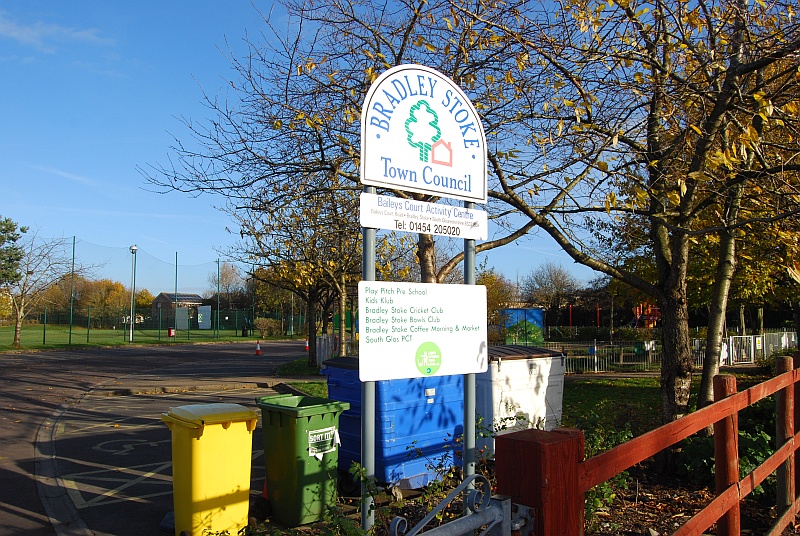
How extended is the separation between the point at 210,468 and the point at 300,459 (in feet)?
2.80

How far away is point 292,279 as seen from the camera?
67.8 ft

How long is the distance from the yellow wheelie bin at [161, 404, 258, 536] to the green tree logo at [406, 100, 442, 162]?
132 inches

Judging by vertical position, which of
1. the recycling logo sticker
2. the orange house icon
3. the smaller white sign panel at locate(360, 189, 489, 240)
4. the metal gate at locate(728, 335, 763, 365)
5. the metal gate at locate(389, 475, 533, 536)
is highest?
the orange house icon

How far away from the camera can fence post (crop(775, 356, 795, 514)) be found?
498cm

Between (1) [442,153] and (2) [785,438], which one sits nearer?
(1) [442,153]

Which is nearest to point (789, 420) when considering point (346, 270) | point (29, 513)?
point (29, 513)

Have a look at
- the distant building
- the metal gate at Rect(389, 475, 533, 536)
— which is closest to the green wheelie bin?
the metal gate at Rect(389, 475, 533, 536)

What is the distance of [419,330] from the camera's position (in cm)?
391

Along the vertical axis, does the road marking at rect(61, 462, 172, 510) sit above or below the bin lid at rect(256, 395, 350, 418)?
below

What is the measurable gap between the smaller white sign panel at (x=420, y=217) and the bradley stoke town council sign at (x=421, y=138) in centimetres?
12

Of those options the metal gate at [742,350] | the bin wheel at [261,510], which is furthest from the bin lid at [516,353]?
the metal gate at [742,350]

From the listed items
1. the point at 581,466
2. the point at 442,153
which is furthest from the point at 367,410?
the point at 581,466

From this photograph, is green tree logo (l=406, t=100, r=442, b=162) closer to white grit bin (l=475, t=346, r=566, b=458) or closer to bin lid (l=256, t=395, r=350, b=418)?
bin lid (l=256, t=395, r=350, b=418)

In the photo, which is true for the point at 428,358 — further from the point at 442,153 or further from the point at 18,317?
the point at 18,317
